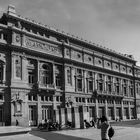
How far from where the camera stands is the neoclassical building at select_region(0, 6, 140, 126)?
40.3m

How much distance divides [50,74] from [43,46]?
18.9 ft

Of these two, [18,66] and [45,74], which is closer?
[18,66]

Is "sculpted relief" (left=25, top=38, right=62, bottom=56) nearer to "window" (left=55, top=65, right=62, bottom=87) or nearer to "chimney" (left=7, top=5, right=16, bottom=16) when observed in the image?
"window" (left=55, top=65, right=62, bottom=87)

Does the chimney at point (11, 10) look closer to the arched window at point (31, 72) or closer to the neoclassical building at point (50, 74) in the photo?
the neoclassical building at point (50, 74)

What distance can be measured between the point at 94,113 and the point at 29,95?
19546mm

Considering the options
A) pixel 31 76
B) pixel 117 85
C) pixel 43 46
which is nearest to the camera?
pixel 31 76

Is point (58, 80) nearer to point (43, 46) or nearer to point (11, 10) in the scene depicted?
point (43, 46)

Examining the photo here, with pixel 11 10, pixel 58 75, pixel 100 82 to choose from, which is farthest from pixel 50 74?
pixel 100 82

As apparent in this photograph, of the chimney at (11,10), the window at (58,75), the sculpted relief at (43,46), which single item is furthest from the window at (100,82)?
the chimney at (11,10)

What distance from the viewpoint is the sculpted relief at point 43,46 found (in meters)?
44.0

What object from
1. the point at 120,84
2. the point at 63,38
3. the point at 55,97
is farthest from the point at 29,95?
the point at 120,84

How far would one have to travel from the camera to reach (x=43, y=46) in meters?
46.6

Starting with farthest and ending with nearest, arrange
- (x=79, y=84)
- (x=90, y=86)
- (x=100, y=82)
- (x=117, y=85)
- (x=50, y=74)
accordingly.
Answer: (x=117, y=85) < (x=100, y=82) < (x=90, y=86) < (x=79, y=84) < (x=50, y=74)

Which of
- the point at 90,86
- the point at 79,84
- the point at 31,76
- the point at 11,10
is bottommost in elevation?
the point at 90,86
